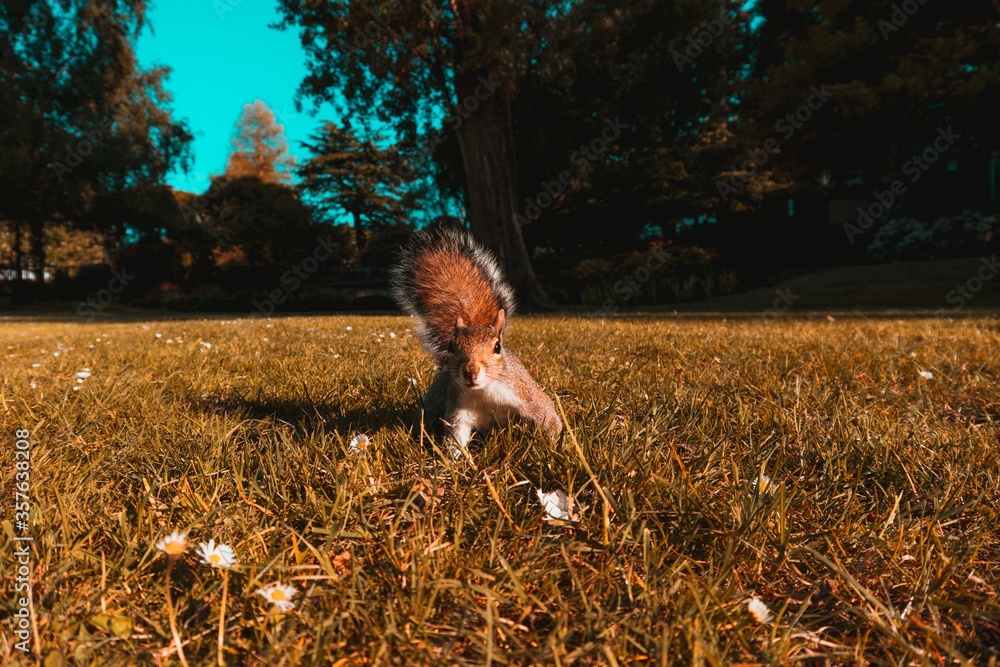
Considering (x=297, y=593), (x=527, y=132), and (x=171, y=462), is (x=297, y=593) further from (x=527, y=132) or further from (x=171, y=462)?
(x=527, y=132)

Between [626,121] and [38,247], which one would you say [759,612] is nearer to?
[626,121]

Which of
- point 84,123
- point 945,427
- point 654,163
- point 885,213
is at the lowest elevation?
point 945,427

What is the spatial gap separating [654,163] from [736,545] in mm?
17145

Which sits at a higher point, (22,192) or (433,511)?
(22,192)

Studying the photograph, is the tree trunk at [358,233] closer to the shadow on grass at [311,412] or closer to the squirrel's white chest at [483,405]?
the shadow on grass at [311,412]

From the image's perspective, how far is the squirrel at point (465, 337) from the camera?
1.93 meters

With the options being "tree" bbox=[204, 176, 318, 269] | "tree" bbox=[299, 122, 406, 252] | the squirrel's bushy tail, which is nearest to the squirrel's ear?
the squirrel's bushy tail

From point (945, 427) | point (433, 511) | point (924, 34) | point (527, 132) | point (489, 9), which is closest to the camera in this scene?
point (433, 511)

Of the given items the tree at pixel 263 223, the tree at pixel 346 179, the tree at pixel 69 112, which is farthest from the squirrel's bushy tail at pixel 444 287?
the tree at pixel 346 179

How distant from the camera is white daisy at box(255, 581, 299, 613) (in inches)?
40.2

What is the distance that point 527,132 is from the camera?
16469 millimetres

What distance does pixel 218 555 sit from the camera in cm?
113

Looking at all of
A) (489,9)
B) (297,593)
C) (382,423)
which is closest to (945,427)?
(382,423)

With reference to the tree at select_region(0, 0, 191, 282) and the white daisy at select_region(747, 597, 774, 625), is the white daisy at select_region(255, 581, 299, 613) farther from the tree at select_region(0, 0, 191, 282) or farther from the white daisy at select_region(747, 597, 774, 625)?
the tree at select_region(0, 0, 191, 282)
